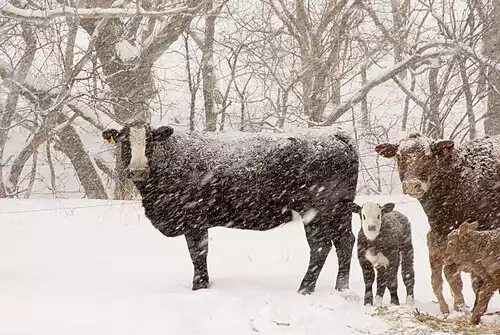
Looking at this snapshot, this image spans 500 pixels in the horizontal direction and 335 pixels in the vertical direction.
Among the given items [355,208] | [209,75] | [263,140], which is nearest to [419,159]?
[355,208]

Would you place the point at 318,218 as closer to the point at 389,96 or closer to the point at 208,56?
the point at 208,56

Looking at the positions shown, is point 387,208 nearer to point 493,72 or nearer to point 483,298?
point 483,298

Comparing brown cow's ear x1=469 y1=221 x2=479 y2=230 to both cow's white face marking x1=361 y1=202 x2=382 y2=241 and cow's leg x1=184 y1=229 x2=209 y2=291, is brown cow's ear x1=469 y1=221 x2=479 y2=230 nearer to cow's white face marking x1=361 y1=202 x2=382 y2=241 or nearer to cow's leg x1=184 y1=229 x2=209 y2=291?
cow's white face marking x1=361 y1=202 x2=382 y2=241

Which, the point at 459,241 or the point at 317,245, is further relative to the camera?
the point at 317,245

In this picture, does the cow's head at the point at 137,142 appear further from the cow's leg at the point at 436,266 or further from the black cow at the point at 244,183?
the cow's leg at the point at 436,266

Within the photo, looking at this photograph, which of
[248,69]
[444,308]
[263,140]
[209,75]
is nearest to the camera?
[444,308]

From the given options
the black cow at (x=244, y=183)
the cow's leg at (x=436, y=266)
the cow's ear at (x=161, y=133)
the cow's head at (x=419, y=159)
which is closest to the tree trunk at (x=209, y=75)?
the black cow at (x=244, y=183)

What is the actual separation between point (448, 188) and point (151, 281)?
3.01 m

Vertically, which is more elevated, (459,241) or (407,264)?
(459,241)

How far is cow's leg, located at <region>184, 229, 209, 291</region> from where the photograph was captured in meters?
6.25

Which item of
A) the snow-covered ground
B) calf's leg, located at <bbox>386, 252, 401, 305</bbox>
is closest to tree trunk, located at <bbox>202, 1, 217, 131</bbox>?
the snow-covered ground

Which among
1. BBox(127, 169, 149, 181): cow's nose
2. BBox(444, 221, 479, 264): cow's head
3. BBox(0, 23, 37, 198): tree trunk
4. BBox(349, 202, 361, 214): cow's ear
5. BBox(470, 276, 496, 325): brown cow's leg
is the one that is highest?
BBox(0, 23, 37, 198): tree trunk

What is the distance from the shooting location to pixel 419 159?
5.62 m

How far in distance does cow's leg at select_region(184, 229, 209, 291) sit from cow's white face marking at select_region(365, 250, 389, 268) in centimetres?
155
